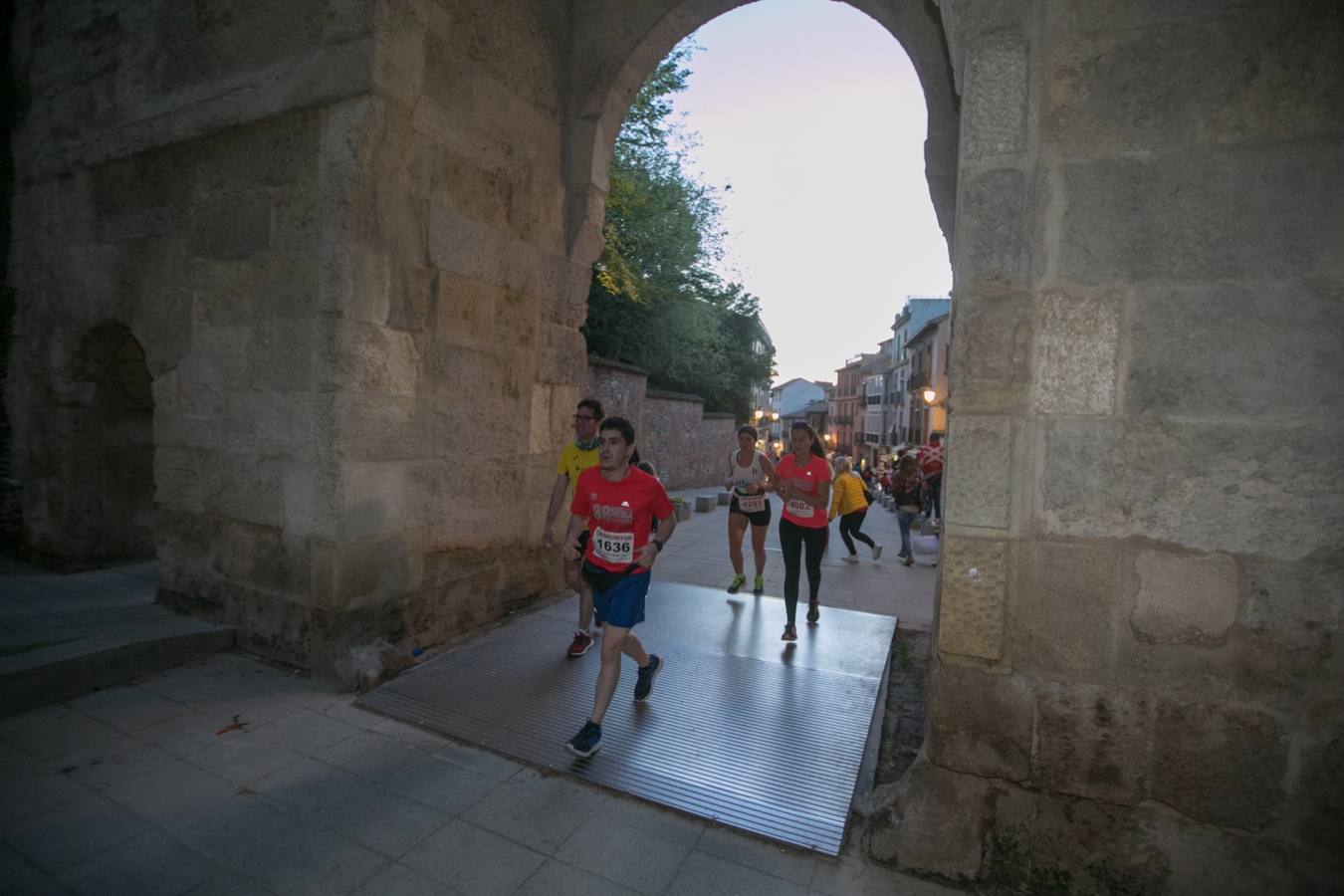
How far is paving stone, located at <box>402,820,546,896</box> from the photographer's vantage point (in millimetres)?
2219

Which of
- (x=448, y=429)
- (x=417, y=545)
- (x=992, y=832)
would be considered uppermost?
(x=448, y=429)

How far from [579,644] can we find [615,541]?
1259 millimetres

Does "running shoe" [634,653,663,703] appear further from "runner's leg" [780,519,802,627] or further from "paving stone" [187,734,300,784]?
"paving stone" [187,734,300,784]

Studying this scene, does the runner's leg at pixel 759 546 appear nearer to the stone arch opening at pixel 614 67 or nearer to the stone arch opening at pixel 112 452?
the stone arch opening at pixel 614 67

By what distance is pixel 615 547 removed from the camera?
10.5 ft

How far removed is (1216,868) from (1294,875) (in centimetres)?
19

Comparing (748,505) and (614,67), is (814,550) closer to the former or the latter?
(748,505)

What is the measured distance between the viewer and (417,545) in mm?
4102

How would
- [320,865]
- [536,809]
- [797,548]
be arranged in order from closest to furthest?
[320,865], [536,809], [797,548]

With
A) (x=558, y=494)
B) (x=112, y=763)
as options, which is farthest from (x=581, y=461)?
(x=112, y=763)

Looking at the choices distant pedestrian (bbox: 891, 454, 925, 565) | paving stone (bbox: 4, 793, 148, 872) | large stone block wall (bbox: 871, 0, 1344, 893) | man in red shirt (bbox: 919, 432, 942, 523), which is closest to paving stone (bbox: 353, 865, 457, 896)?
paving stone (bbox: 4, 793, 148, 872)

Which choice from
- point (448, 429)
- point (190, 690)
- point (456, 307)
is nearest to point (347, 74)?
point (456, 307)

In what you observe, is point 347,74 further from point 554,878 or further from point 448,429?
point 554,878

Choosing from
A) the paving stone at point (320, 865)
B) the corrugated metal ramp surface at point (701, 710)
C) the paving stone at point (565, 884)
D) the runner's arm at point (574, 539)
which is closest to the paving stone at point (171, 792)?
the paving stone at point (320, 865)
